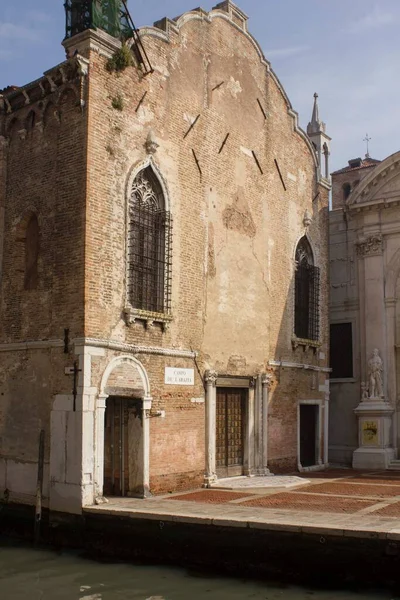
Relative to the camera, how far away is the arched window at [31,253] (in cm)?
1525

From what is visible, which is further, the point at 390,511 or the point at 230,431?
the point at 230,431

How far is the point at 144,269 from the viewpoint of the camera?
51.2 ft

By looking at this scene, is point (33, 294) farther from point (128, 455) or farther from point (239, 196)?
point (239, 196)

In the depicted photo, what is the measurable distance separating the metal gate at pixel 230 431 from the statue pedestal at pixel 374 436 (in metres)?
5.00

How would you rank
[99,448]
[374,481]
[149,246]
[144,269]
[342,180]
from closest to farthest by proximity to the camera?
[99,448]
[144,269]
[149,246]
[374,481]
[342,180]

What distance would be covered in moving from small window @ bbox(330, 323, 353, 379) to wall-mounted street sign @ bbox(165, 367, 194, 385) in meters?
7.93

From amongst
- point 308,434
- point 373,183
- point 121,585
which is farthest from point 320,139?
point 121,585

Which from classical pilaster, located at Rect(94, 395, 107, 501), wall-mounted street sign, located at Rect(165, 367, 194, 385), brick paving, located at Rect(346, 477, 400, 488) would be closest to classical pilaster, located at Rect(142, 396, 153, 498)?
wall-mounted street sign, located at Rect(165, 367, 194, 385)

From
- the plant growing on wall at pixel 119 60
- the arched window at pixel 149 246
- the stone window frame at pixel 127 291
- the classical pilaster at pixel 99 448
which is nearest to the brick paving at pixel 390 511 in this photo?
the classical pilaster at pixel 99 448

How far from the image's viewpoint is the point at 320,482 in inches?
694

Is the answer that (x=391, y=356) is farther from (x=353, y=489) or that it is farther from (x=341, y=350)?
(x=353, y=489)

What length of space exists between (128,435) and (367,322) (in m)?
10.1

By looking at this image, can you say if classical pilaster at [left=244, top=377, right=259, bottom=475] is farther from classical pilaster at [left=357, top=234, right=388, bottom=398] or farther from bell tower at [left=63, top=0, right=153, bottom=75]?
bell tower at [left=63, top=0, right=153, bottom=75]

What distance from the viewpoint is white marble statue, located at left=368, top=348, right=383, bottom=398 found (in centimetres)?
2172
